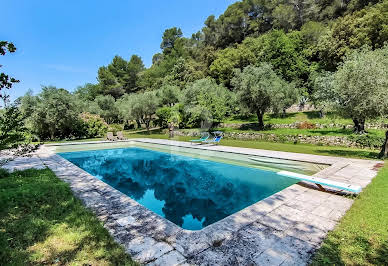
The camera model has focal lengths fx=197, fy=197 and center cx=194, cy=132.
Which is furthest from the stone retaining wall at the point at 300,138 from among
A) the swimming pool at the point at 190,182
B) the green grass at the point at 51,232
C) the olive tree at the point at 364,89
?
the green grass at the point at 51,232

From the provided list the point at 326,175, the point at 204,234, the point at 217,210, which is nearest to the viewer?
the point at 204,234

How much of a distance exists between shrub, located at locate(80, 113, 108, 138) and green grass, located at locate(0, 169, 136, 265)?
716 inches

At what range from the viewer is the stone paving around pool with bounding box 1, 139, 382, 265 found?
2.51 m

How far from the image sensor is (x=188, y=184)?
26.8 feet

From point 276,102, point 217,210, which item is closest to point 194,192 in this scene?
point 217,210

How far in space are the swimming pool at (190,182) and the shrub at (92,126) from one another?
27.7 ft

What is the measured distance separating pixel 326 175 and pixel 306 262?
449 cm

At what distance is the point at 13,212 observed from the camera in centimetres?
388

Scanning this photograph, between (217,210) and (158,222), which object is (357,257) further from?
(217,210)

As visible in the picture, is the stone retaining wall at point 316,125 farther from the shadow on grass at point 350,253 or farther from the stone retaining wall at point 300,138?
the shadow on grass at point 350,253

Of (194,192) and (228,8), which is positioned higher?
(228,8)

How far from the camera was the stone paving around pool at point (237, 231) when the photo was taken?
251 centimetres

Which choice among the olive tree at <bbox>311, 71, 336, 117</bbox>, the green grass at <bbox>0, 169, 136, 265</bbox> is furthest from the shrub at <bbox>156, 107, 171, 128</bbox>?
the green grass at <bbox>0, 169, 136, 265</bbox>

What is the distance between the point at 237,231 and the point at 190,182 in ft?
17.6
